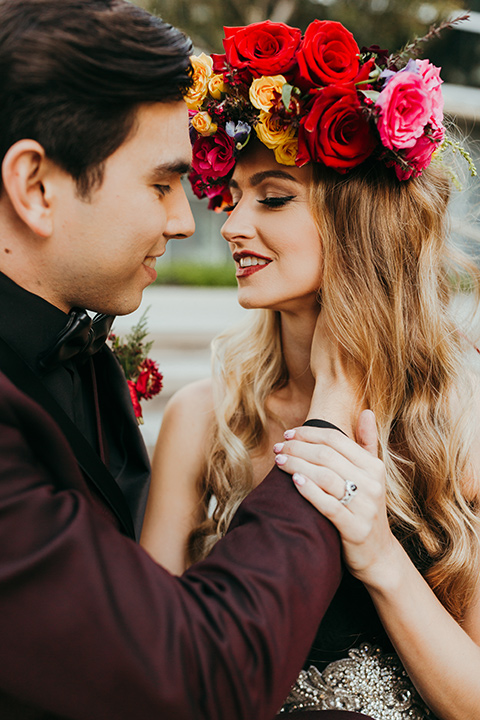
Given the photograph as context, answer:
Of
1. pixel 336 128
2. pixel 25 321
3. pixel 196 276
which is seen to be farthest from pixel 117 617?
pixel 196 276

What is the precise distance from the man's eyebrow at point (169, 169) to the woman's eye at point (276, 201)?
0.46 m

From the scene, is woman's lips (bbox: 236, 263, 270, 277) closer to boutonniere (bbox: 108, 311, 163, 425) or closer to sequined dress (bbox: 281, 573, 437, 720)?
boutonniere (bbox: 108, 311, 163, 425)

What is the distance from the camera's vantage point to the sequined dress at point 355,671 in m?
1.87

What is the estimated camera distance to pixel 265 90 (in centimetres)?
192

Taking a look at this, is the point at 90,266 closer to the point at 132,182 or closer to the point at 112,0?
the point at 132,182

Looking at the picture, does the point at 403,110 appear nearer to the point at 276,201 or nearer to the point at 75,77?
the point at 276,201

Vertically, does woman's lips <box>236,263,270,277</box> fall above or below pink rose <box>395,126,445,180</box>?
below

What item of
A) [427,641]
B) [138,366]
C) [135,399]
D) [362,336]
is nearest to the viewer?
[427,641]

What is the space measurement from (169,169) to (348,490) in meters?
0.91

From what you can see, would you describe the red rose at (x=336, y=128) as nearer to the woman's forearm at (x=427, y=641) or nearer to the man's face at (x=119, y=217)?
the man's face at (x=119, y=217)

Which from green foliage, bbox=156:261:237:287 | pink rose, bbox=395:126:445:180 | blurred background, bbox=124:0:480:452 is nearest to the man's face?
pink rose, bbox=395:126:445:180

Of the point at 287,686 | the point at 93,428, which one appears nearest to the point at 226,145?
the point at 93,428

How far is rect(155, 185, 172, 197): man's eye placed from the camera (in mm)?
1625

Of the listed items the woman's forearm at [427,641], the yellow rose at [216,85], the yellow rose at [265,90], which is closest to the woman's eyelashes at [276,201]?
the yellow rose at [265,90]
